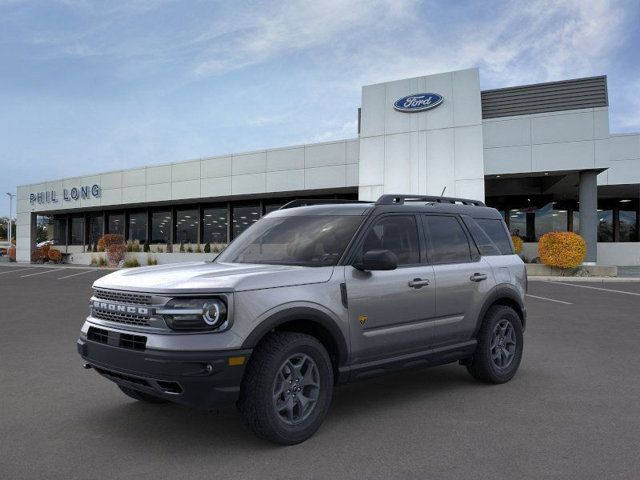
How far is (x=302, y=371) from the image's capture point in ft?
14.1

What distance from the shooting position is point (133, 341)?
13.3 ft

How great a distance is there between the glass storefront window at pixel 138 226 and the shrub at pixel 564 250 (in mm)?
29362

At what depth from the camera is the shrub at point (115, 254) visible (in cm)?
3600

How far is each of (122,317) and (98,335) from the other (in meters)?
0.35

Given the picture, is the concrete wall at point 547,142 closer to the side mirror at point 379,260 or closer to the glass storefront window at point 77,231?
the side mirror at point 379,260

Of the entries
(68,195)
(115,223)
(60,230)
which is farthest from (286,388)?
(60,230)

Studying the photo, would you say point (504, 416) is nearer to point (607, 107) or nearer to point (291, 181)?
point (607, 107)

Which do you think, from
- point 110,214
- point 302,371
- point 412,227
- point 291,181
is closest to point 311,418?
point 302,371

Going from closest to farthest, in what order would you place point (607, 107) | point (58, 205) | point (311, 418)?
point (311, 418), point (607, 107), point (58, 205)

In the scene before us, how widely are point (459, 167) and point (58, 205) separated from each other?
32.9 metres

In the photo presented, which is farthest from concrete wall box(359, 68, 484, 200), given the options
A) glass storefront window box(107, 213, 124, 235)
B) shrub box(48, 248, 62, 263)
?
shrub box(48, 248, 62, 263)

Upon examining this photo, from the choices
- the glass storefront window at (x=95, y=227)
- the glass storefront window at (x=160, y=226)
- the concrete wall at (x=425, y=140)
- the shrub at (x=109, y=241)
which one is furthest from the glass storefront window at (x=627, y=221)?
the glass storefront window at (x=95, y=227)

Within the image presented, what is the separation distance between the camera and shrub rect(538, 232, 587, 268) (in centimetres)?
2278

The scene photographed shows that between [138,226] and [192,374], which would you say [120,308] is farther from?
[138,226]
